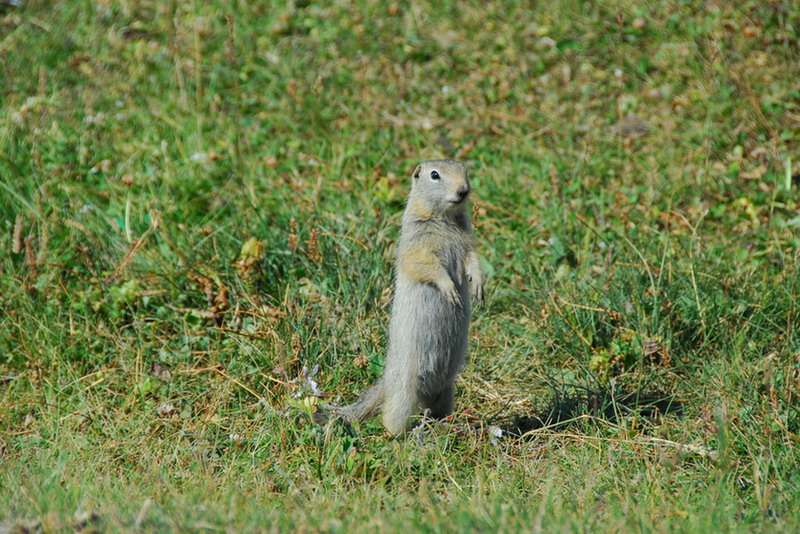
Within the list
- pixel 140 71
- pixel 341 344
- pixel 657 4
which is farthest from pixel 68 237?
pixel 657 4

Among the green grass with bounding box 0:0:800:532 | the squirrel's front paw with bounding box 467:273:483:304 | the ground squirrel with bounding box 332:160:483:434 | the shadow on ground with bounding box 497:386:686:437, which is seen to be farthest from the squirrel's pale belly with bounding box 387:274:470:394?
the shadow on ground with bounding box 497:386:686:437

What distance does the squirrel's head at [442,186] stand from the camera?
4.36 m

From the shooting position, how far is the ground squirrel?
14.4 ft

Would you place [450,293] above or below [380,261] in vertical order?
above

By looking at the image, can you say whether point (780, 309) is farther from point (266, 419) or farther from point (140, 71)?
point (140, 71)

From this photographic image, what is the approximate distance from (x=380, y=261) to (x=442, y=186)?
1178mm

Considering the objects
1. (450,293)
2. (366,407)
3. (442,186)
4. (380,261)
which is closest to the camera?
(450,293)

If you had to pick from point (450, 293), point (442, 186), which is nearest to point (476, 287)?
point (450, 293)

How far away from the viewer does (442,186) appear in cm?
443

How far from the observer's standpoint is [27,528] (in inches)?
121

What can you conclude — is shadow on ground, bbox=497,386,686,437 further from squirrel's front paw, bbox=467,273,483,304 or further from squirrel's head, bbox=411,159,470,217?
squirrel's head, bbox=411,159,470,217

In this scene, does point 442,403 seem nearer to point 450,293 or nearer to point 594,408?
point 450,293

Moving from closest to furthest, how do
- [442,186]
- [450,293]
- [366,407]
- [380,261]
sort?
[450,293], [442,186], [366,407], [380,261]

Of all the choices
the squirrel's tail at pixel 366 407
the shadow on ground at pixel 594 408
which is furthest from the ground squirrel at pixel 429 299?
the shadow on ground at pixel 594 408
